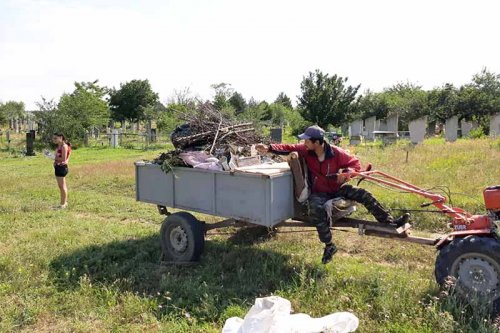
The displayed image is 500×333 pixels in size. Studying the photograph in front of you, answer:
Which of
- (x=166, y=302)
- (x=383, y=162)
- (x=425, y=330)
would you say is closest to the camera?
(x=425, y=330)

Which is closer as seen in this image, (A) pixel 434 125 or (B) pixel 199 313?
(B) pixel 199 313

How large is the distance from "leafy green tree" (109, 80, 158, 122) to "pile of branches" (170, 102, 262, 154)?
44.9 m

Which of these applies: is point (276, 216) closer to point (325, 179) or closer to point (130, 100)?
point (325, 179)

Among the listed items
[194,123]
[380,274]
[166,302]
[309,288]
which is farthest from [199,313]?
[194,123]

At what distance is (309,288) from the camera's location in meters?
4.53

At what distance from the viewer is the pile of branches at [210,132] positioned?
5.97 metres

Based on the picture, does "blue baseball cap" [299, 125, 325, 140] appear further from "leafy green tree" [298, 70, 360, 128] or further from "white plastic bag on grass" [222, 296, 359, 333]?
"leafy green tree" [298, 70, 360, 128]

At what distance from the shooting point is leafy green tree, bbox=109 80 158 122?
5000cm

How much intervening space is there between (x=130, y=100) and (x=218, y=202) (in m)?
47.6

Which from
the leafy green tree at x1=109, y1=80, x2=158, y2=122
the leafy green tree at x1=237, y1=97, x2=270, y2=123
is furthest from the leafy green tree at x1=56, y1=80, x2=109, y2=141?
the leafy green tree at x1=109, y1=80, x2=158, y2=122

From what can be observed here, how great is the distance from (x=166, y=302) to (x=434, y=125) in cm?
3897

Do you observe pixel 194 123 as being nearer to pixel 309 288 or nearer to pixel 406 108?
pixel 309 288

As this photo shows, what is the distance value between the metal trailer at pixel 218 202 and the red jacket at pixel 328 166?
324 mm

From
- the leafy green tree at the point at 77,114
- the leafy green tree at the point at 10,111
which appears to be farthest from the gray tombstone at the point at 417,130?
the leafy green tree at the point at 10,111
